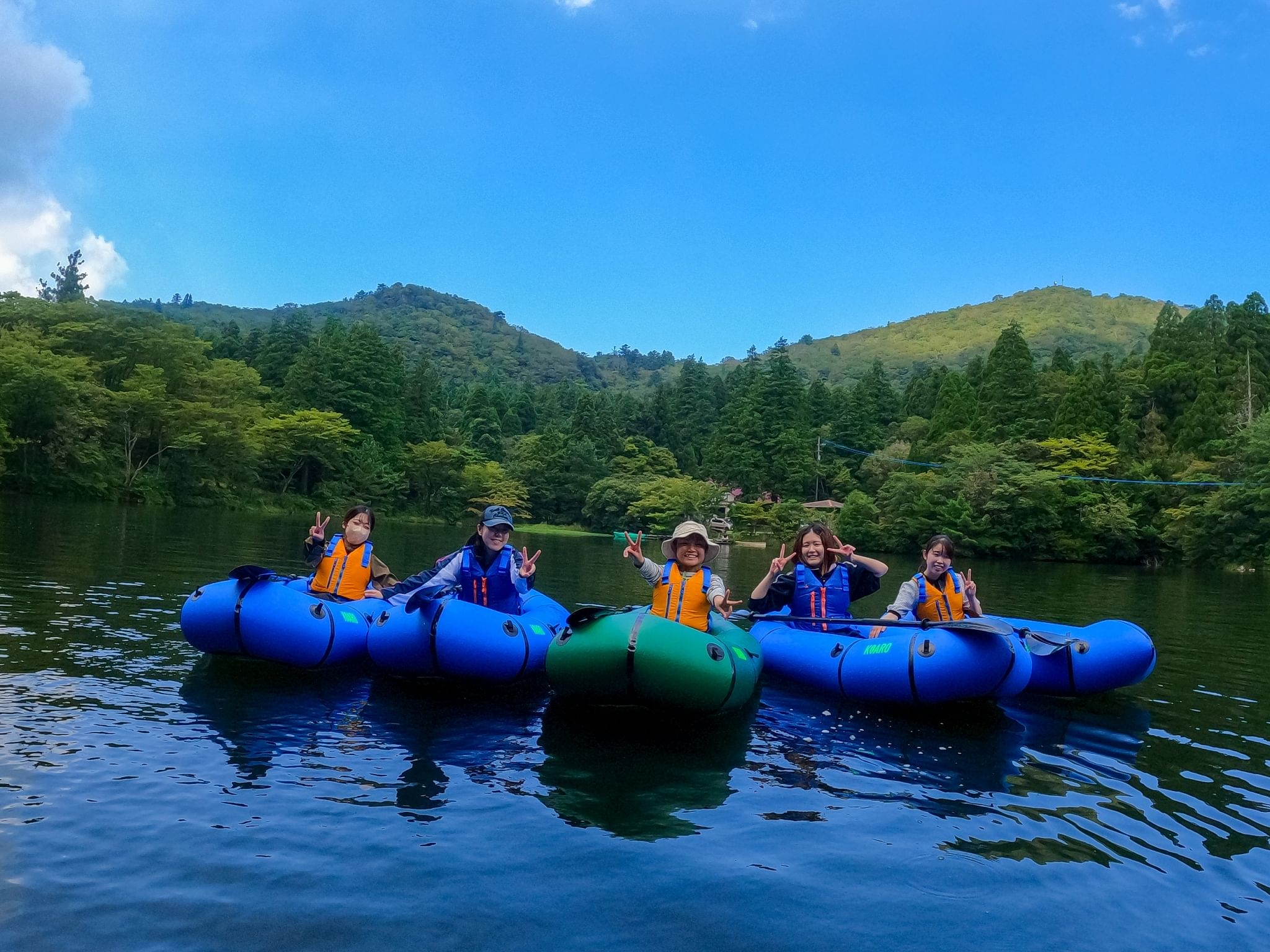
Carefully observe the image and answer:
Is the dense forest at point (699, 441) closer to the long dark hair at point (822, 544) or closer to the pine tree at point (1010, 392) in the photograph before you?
the pine tree at point (1010, 392)

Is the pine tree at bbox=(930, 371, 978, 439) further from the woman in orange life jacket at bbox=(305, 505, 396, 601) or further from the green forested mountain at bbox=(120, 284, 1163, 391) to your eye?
the green forested mountain at bbox=(120, 284, 1163, 391)

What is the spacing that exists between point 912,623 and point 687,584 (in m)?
1.75

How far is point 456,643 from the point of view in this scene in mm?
6520

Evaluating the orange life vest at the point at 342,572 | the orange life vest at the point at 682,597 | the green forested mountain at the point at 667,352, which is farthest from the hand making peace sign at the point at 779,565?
the green forested mountain at the point at 667,352

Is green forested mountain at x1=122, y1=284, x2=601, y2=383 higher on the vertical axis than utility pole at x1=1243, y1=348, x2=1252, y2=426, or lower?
higher

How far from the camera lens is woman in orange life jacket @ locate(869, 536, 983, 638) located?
310 inches

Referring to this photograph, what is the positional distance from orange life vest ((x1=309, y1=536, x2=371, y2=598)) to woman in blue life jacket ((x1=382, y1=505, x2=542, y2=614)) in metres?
0.79

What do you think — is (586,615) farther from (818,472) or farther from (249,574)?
(818,472)

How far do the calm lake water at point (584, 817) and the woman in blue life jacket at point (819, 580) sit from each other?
3.07ft

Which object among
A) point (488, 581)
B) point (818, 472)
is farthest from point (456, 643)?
point (818, 472)

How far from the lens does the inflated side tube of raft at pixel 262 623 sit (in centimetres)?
689

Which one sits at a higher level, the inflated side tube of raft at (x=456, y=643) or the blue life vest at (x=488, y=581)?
the blue life vest at (x=488, y=581)

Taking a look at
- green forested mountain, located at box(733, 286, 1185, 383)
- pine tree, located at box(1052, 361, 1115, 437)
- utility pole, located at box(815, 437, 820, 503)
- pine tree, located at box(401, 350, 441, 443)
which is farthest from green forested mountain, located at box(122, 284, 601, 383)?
pine tree, located at box(1052, 361, 1115, 437)

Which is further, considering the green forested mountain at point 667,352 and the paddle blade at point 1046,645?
the green forested mountain at point 667,352
